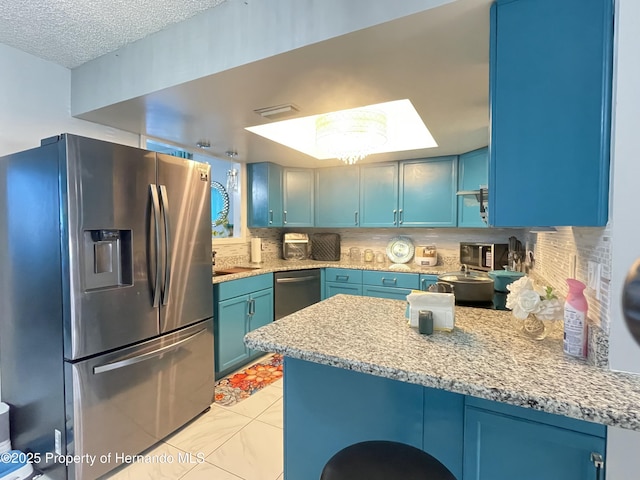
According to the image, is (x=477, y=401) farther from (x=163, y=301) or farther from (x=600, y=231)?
(x=163, y=301)

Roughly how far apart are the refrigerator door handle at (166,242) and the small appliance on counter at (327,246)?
7.64ft

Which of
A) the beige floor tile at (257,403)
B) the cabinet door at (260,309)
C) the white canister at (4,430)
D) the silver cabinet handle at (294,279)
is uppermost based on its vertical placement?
the silver cabinet handle at (294,279)

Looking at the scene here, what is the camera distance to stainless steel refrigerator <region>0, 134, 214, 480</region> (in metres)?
1.46

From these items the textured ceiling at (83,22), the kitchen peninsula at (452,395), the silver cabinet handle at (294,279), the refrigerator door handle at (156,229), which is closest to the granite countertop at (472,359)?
the kitchen peninsula at (452,395)

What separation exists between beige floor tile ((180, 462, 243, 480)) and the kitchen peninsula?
0.64 metres

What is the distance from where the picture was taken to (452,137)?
2.52 metres

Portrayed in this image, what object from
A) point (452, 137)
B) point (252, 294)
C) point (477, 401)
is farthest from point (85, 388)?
point (452, 137)

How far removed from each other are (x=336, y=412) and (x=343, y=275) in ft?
7.72

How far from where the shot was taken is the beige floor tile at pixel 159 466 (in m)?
1.62

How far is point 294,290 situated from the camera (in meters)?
3.35

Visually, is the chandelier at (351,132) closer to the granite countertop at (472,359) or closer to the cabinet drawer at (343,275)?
the granite countertop at (472,359)

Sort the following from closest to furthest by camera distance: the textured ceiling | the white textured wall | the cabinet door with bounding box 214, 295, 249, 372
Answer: the textured ceiling, the white textured wall, the cabinet door with bounding box 214, 295, 249, 372

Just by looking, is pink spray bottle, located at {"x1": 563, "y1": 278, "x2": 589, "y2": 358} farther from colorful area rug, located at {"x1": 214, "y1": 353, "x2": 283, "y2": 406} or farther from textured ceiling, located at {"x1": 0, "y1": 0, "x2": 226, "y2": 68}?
colorful area rug, located at {"x1": 214, "y1": 353, "x2": 283, "y2": 406}

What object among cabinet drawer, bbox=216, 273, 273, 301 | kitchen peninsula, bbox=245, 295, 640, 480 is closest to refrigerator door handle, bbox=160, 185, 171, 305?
cabinet drawer, bbox=216, 273, 273, 301
